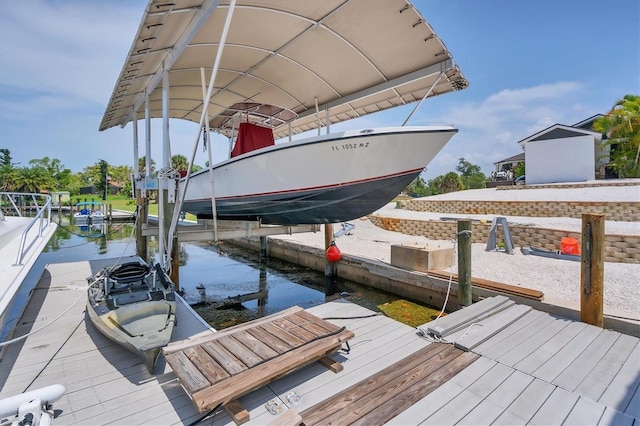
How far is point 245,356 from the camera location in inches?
113

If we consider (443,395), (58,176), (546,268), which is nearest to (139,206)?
(443,395)

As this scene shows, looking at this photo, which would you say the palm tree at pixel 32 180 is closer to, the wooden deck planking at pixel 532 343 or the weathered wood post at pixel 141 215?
the weathered wood post at pixel 141 215

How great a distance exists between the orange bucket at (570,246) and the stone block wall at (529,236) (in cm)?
24

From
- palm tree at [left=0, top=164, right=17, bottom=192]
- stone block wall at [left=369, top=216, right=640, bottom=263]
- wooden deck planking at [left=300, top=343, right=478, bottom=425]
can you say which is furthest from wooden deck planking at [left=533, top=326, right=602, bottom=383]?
palm tree at [left=0, top=164, right=17, bottom=192]

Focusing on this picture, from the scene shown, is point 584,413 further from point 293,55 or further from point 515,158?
point 515,158

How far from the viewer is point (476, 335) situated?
358 cm

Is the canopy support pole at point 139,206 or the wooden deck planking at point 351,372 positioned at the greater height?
the canopy support pole at point 139,206

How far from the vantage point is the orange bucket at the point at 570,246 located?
7.36 meters

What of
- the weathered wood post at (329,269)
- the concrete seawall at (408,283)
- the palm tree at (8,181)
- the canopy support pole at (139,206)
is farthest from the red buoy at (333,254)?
the palm tree at (8,181)

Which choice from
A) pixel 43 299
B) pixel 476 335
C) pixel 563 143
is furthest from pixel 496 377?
pixel 563 143

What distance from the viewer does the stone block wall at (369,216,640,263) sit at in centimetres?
684

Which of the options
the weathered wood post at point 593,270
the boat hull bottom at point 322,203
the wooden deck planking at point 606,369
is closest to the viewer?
the wooden deck planking at point 606,369

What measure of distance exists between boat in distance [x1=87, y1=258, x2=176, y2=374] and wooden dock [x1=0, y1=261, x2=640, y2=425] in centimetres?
24

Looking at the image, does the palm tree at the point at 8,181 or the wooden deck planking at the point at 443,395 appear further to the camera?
the palm tree at the point at 8,181
